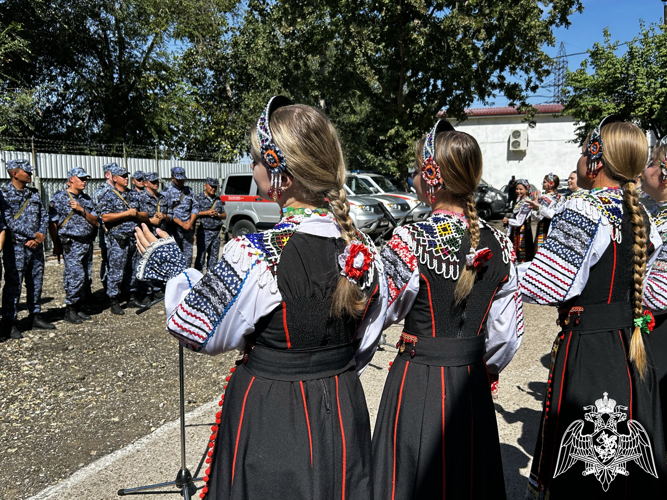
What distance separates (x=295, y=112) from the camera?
177 cm

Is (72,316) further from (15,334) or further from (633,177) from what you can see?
(633,177)

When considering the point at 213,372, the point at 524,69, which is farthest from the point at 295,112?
the point at 524,69

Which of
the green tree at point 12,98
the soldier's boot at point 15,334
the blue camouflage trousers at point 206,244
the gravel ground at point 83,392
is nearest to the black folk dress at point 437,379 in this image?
the gravel ground at point 83,392

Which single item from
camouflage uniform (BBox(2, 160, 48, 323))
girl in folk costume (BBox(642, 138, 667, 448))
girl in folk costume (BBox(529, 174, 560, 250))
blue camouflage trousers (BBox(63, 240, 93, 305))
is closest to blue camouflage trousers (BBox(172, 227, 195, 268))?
blue camouflage trousers (BBox(63, 240, 93, 305))

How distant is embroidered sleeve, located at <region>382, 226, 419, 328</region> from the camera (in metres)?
2.17

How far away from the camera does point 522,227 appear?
324 inches

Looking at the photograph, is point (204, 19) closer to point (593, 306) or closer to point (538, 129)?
point (538, 129)

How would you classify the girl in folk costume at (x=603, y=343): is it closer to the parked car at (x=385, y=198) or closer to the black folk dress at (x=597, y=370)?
the black folk dress at (x=597, y=370)

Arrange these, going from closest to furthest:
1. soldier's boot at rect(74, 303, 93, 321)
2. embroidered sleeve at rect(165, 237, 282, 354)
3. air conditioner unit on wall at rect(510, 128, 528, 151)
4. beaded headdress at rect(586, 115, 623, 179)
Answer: embroidered sleeve at rect(165, 237, 282, 354) < beaded headdress at rect(586, 115, 623, 179) < soldier's boot at rect(74, 303, 93, 321) < air conditioner unit on wall at rect(510, 128, 528, 151)

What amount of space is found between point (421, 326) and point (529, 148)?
101 feet

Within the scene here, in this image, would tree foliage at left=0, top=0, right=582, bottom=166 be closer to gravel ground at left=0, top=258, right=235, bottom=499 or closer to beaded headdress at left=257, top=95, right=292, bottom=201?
gravel ground at left=0, top=258, right=235, bottom=499

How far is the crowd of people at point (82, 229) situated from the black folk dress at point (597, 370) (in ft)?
16.8

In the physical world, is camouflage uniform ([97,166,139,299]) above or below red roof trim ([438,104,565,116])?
below

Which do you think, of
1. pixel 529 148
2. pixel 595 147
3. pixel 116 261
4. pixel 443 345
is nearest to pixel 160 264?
pixel 443 345
